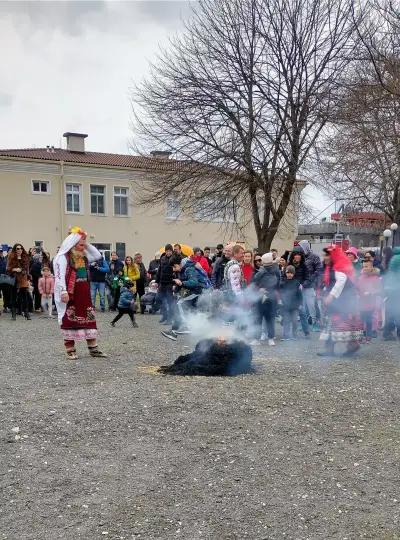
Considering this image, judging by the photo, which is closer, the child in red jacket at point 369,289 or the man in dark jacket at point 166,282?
the child in red jacket at point 369,289

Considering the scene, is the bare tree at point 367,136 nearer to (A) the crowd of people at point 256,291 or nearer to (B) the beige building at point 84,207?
(A) the crowd of people at point 256,291

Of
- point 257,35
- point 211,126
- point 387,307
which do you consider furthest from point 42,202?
point 387,307

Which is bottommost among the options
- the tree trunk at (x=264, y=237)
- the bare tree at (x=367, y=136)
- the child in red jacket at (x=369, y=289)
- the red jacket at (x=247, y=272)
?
the child in red jacket at (x=369, y=289)

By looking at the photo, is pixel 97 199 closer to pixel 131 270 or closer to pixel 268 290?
pixel 131 270

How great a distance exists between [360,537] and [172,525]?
1.11 meters

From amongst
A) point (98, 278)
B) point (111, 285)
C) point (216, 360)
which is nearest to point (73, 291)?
point (216, 360)

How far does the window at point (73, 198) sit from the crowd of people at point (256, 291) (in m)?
A: 18.0

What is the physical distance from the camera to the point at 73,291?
8055mm

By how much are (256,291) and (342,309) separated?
1729 mm

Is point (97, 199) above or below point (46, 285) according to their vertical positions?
above

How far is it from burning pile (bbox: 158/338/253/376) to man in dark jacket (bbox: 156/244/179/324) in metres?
5.32

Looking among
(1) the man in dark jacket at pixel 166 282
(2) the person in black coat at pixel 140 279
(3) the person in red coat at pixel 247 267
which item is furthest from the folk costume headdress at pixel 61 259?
(2) the person in black coat at pixel 140 279

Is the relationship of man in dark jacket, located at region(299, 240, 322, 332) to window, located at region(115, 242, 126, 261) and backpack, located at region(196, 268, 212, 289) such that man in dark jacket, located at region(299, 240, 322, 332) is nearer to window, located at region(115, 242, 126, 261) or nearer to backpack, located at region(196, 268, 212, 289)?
backpack, located at region(196, 268, 212, 289)

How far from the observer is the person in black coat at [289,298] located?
407 inches
